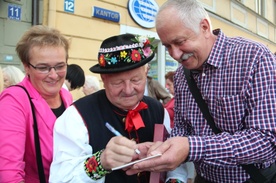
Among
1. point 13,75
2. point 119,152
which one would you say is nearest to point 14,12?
point 13,75

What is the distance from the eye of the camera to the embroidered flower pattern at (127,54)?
1590mm

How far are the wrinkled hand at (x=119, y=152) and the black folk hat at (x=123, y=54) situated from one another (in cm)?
41

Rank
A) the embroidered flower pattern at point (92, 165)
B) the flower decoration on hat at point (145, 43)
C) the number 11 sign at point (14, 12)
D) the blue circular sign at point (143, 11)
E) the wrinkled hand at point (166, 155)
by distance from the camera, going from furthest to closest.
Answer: the blue circular sign at point (143, 11)
the number 11 sign at point (14, 12)
the flower decoration on hat at point (145, 43)
the embroidered flower pattern at point (92, 165)
the wrinkled hand at point (166, 155)

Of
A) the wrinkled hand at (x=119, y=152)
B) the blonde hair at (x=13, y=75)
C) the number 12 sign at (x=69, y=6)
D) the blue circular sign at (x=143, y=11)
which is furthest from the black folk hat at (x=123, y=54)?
the blue circular sign at (x=143, y=11)

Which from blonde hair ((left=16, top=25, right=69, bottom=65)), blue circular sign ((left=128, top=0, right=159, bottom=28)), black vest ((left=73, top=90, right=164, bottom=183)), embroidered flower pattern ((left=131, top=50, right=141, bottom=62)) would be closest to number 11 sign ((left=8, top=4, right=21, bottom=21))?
blue circular sign ((left=128, top=0, right=159, bottom=28))

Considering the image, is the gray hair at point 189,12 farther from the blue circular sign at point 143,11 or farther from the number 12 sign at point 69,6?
the blue circular sign at point 143,11

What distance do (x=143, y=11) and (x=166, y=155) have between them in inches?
213

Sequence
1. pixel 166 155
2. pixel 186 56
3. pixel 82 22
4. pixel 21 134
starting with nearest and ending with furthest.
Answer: pixel 166 155
pixel 186 56
pixel 21 134
pixel 82 22

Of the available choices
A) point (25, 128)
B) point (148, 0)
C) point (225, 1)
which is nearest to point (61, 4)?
point (148, 0)

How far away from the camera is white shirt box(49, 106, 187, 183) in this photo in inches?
56.2

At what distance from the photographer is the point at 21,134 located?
1682 mm

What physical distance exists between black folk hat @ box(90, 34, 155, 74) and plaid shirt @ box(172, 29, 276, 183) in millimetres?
325

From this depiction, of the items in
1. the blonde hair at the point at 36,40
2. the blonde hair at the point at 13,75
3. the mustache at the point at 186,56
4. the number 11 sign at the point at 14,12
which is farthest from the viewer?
the number 11 sign at the point at 14,12

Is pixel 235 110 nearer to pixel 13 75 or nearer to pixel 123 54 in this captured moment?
pixel 123 54
